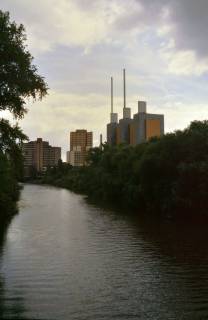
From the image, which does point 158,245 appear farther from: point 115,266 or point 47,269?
point 47,269

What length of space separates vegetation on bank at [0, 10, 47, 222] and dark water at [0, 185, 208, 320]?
7.82m

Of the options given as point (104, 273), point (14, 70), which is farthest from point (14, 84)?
point (104, 273)

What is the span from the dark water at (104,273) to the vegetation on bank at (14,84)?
7.82 metres

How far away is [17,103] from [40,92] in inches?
72.6

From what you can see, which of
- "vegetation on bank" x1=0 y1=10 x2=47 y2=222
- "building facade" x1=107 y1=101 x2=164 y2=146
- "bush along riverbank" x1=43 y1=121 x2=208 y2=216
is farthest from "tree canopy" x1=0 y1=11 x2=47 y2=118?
"building facade" x1=107 y1=101 x2=164 y2=146

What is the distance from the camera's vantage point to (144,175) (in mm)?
70000

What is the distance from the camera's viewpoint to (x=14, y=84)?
87.1ft

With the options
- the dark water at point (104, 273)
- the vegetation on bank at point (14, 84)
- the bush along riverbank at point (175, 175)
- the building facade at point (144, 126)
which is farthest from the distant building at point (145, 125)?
the vegetation on bank at point (14, 84)

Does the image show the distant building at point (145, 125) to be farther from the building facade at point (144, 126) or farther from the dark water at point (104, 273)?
the dark water at point (104, 273)

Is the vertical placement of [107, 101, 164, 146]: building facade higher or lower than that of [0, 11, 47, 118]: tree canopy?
higher

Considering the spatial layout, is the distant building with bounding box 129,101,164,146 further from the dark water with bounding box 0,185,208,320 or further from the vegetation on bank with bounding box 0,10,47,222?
the vegetation on bank with bounding box 0,10,47,222

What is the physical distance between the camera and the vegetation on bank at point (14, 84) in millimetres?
26422

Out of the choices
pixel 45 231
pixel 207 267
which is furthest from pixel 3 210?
pixel 207 267

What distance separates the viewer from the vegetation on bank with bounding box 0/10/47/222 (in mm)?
26422
